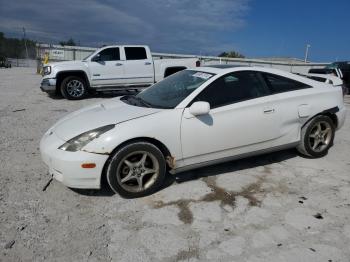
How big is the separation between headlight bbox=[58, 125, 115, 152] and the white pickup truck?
7.79 m

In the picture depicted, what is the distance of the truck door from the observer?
38.3ft

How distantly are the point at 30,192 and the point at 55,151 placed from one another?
2.22ft

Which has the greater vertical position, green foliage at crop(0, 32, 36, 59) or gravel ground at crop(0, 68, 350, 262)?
green foliage at crop(0, 32, 36, 59)

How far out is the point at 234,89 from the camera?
14.9 feet

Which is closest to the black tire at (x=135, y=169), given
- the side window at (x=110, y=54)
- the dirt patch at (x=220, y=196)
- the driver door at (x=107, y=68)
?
the dirt patch at (x=220, y=196)

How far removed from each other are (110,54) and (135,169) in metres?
8.32

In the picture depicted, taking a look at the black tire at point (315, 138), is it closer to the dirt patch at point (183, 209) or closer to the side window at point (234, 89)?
the side window at point (234, 89)

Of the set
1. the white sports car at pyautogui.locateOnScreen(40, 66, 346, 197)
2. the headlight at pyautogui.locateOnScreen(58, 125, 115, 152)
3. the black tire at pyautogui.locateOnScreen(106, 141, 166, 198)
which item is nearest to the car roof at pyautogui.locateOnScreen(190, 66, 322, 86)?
the white sports car at pyautogui.locateOnScreen(40, 66, 346, 197)

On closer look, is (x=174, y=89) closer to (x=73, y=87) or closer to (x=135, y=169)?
(x=135, y=169)

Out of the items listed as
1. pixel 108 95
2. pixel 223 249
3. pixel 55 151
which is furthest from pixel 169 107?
pixel 108 95

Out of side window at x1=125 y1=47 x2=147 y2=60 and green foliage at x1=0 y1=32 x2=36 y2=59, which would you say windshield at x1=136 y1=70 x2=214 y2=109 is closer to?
side window at x1=125 y1=47 x2=147 y2=60

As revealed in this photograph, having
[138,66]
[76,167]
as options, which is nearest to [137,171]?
[76,167]

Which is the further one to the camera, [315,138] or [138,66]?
[138,66]

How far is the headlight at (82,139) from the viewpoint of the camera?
3.77 meters
